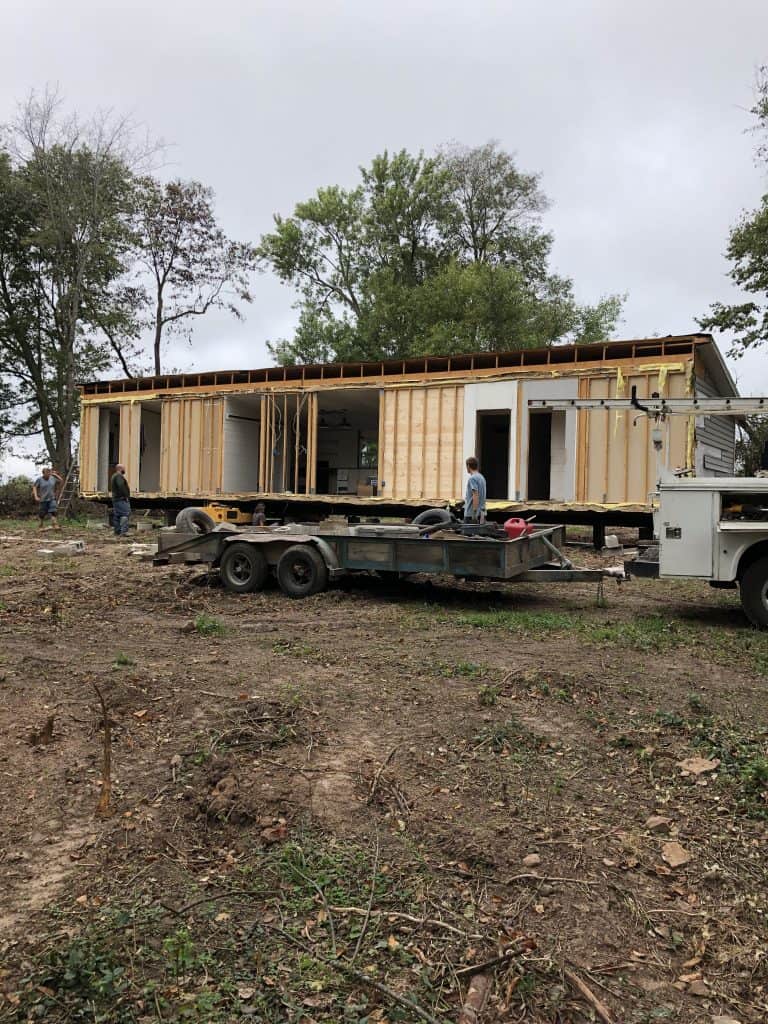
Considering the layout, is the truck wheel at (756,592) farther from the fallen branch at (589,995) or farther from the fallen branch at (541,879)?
the fallen branch at (589,995)

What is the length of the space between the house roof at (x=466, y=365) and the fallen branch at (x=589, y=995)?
13.5 meters

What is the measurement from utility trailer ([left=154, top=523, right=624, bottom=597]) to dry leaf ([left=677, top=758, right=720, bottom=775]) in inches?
171

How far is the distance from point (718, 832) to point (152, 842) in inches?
101

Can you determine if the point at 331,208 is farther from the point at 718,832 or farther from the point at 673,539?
the point at 718,832

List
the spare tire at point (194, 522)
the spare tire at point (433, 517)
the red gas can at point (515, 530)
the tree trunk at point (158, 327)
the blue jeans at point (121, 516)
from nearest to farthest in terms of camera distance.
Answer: the red gas can at point (515, 530), the spare tire at point (194, 522), the spare tire at point (433, 517), the blue jeans at point (121, 516), the tree trunk at point (158, 327)

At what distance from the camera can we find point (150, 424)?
2403cm

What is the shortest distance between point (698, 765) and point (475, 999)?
7.29 ft

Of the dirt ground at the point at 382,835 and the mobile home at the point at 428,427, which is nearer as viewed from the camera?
the dirt ground at the point at 382,835

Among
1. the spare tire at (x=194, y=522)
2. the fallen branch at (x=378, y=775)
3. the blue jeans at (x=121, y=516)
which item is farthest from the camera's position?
the blue jeans at (x=121, y=516)

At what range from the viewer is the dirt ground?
98.0 inches

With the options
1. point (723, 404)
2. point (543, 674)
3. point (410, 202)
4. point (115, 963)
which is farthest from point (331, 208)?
point (115, 963)

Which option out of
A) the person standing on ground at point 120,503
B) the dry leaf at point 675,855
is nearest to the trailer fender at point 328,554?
the dry leaf at point 675,855

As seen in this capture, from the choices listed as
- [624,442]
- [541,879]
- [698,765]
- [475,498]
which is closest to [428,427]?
[624,442]

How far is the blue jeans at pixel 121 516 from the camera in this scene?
721 inches
